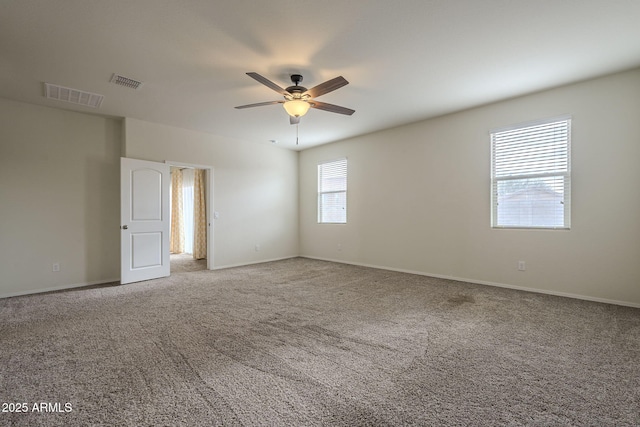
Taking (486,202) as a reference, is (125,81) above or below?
above

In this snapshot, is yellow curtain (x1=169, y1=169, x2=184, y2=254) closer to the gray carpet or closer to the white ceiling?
the white ceiling

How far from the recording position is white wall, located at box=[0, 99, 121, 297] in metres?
3.88

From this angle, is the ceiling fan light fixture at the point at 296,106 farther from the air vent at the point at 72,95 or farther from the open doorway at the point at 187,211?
the open doorway at the point at 187,211

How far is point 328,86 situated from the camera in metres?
2.85

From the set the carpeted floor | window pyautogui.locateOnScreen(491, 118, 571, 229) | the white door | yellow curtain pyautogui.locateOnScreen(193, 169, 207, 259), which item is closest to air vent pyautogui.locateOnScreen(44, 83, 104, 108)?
the white door

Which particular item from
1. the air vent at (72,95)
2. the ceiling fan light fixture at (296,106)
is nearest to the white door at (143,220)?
the air vent at (72,95)

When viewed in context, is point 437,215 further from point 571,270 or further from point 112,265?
point 112,265

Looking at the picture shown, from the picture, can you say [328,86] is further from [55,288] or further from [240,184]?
[55,288]

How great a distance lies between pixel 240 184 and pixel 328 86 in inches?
146

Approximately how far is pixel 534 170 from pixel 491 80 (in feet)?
4.59

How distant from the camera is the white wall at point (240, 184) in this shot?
16.2 ft

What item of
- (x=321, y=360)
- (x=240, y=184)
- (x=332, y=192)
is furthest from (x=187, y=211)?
(x=321, y=360)

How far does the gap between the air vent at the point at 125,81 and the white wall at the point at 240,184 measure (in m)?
1.36

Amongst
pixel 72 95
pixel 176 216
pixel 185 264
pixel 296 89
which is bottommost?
pixel 185 264
